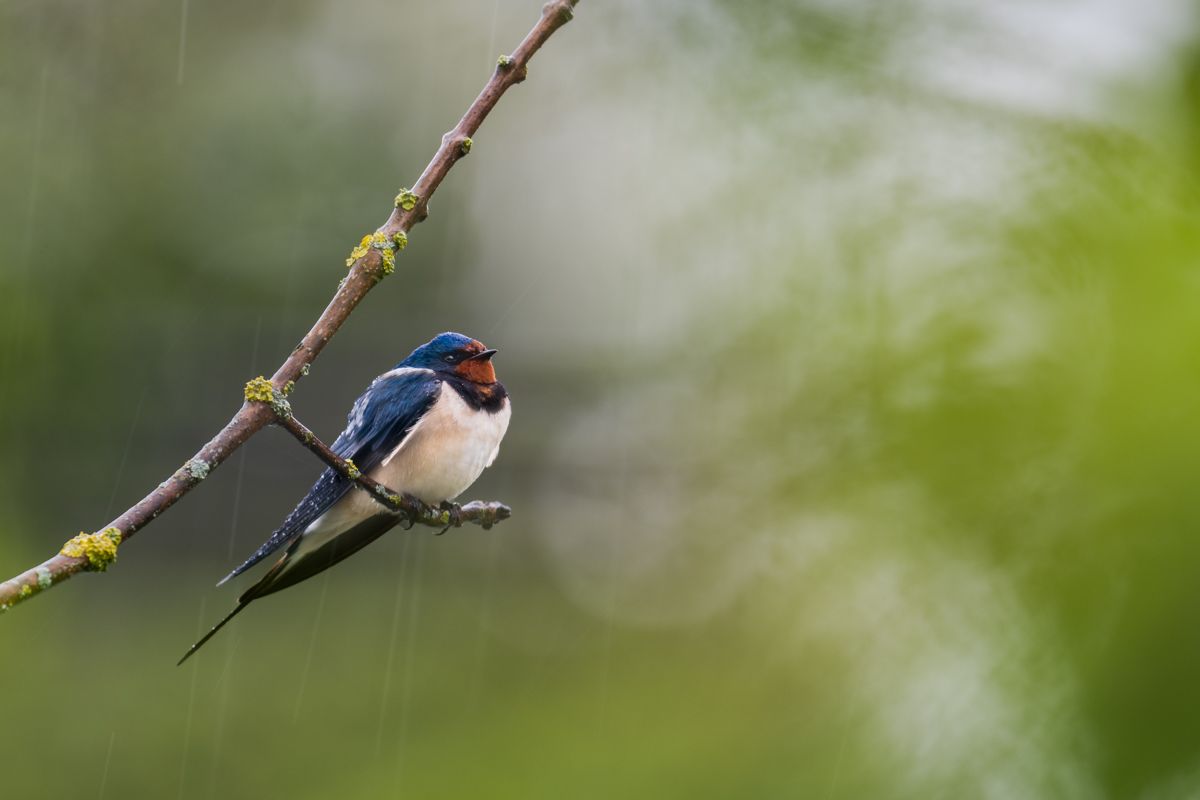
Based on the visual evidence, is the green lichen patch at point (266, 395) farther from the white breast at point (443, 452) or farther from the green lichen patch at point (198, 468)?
the white breast at point (443, 452)

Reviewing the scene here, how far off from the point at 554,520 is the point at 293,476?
668 millimetres

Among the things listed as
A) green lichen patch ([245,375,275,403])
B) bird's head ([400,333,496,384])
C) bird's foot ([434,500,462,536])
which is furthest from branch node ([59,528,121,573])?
bird's head ([400,333,496,384])

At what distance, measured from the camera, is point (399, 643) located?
267 cm

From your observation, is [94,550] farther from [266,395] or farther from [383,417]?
[383,417]

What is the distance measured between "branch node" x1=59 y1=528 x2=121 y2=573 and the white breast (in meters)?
0.81

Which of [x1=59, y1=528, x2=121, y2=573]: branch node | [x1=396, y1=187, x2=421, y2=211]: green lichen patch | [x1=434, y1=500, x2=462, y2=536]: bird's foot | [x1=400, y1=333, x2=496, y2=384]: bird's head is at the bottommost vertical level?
[x1=59, y1=528, x2=121, y2=573]: branch node

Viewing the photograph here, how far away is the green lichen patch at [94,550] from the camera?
0.66 meters

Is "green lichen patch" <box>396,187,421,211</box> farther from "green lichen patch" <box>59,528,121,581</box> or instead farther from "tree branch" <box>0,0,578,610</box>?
"green lichen patch" <box>59,528,121,581</box>

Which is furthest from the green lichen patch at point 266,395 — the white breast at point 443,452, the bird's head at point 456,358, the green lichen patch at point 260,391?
the bird's head at point 456,358

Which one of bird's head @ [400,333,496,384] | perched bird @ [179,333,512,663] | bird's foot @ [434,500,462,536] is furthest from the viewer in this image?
Result: bird's head @ [400,333,496,384]

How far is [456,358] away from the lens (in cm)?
165

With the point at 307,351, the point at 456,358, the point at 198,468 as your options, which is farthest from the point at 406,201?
the point at 456,358

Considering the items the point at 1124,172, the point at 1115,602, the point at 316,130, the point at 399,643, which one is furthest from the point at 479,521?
the point at 316,130

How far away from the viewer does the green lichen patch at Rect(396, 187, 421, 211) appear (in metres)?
0.76
